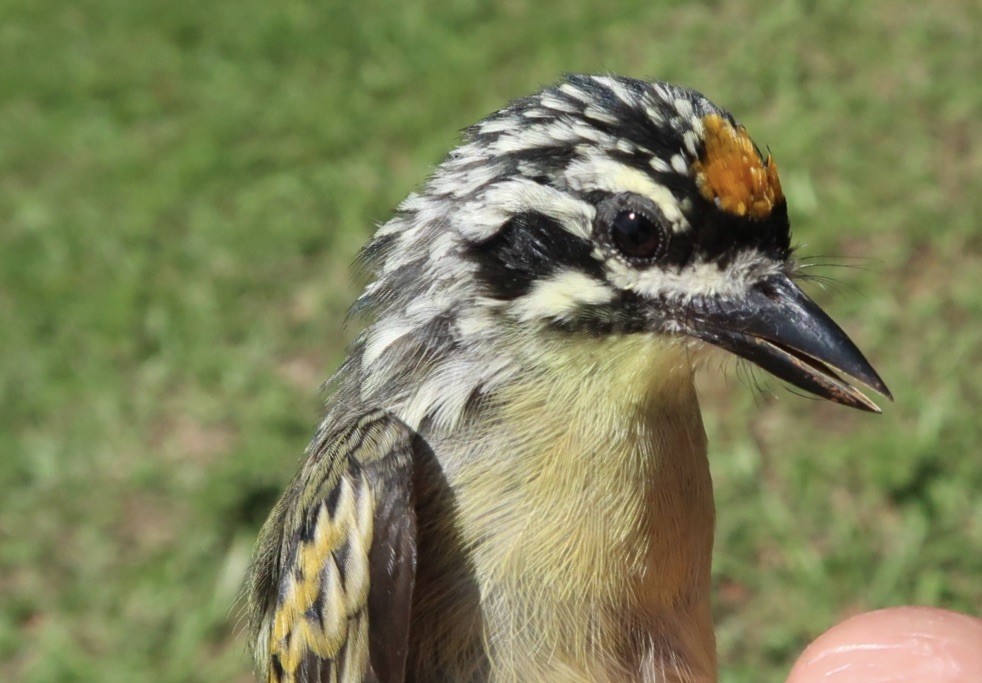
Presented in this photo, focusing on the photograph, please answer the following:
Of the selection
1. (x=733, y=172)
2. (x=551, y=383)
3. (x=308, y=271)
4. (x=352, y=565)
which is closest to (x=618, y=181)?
(x=733, y=172)

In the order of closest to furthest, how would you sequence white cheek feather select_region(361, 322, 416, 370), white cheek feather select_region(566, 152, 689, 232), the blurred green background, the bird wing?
1. white cheek feather select_region(566, 152, 689, 232)
2. the bird wing
3. white cheek feather select_region(361, 322, 416, 370)
4. the blurred green background

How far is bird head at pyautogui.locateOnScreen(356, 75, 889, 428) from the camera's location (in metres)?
2.64

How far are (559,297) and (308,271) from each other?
4.54 meters

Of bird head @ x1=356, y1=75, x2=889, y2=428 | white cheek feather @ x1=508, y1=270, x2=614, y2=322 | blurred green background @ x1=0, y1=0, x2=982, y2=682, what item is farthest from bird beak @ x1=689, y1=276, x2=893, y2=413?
blurred green background @ x1=0, y1=0, x2=982, y2=682

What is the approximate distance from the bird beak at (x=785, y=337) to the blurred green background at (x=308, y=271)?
6.05 ft

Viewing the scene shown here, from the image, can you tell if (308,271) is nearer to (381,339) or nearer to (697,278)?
(381,339)

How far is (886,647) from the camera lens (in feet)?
9.71

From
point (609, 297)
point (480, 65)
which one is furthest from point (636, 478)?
point (480, 65)

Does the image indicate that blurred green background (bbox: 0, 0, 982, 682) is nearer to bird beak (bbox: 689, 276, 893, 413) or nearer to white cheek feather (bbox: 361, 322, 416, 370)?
bird beak (bbox: 689, 276, 893, 413)

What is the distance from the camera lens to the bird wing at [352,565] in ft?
8.86

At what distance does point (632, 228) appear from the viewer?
2627mm

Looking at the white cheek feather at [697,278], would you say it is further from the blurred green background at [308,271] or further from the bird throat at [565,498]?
the blurred green background at [308,271]

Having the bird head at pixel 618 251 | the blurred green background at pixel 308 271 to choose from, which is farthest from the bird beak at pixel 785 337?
the blurred green background at pixel 308 271

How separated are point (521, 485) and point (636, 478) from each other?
11.5 inches
